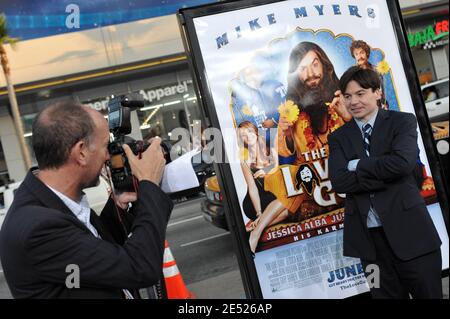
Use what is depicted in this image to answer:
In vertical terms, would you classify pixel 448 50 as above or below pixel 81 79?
below

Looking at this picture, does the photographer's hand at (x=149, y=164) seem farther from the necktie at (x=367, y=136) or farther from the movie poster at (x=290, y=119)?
the necktie at (x=367, y=136)

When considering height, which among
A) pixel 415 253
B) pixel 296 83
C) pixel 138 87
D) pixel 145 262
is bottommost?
pixel 415 253

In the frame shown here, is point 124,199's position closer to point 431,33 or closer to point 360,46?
point 360,46

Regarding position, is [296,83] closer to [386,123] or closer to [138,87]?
[386,123]

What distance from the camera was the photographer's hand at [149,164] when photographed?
159 cm

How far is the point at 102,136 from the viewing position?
1.56 metres

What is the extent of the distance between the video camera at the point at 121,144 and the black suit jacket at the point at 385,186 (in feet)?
3.47

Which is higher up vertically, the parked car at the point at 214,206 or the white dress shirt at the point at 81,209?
the white dress shirt at the point at 81,209

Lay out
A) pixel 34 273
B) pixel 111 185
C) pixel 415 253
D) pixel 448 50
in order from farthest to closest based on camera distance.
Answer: pixel 448 50 < pixel 415 253 < pixel 111 185 < pixel 34 273

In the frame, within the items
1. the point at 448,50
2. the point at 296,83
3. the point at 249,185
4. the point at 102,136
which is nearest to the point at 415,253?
the point at 249,185

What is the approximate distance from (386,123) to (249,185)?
2.60ft

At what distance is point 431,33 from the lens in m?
19.6

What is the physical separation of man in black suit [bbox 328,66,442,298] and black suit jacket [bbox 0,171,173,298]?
3.97 feet

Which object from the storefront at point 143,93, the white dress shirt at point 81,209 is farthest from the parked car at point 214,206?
the storefront at point 143,93
